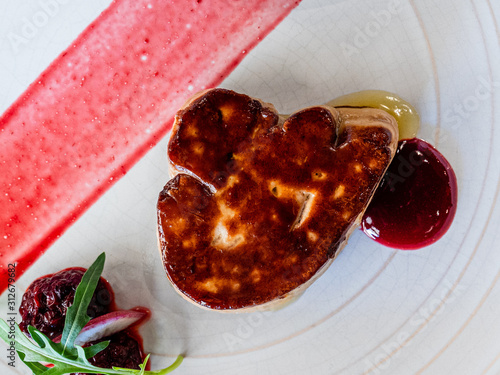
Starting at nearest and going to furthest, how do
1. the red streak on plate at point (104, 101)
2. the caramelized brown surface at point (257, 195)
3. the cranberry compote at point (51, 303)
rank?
the caramelized brown surface at point (257, 195)
the cranberry compote at point (51, 303)
the red streak on plate at point (104, 101)

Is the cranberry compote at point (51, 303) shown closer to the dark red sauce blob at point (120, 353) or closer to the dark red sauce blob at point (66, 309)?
the dark red sauce blob at point (66, 309)

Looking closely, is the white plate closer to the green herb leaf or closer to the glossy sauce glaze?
the glossy sauce glaze

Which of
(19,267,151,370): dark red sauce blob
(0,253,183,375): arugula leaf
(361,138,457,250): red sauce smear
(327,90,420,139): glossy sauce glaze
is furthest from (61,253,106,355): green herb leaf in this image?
(327,90,420,139): glossy sauce glaze

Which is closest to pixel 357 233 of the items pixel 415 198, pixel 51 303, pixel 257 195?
pixel 415 198

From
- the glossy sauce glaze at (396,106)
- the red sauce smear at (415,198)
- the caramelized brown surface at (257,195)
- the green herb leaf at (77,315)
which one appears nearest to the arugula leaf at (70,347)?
the green herb leaf at (77,315)

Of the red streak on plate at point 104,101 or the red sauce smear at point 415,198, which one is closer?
the red sauce smear at point 415,198

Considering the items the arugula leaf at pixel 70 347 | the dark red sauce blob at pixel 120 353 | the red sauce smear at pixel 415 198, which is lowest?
the dark red sauce blob at pixel 120 353

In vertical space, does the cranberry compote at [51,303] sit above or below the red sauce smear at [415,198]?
below

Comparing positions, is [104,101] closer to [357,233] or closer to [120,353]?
[120,353]
